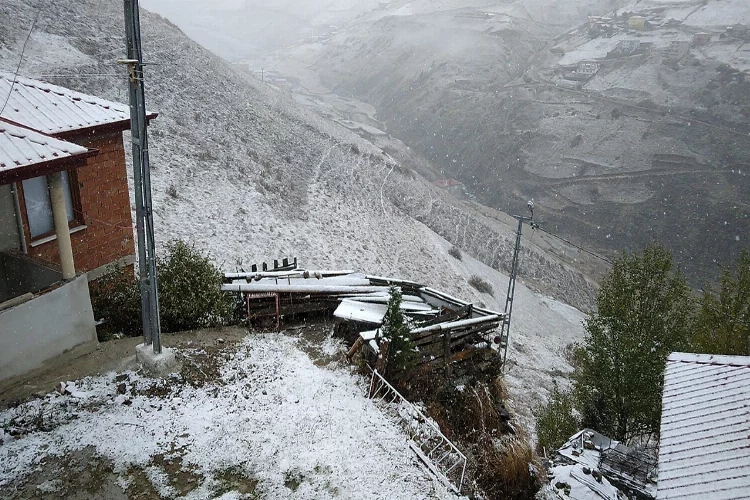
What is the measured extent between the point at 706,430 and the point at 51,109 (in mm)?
14209

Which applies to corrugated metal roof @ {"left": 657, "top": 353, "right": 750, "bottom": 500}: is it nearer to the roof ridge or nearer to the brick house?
the roof ridge

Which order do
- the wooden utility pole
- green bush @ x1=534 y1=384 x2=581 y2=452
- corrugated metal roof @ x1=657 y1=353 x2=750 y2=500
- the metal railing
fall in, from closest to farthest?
corrugated metal roof @ x1=657 y1=353 x2=750 y2=500 → the wooden utility pole → the metal railing → green bush @ x1=534 y1=384 x2=581 y2=452

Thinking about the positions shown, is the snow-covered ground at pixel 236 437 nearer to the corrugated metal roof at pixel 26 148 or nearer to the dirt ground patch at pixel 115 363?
the dirt ground patch at pixel 115 363

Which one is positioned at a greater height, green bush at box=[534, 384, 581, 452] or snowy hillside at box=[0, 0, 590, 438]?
snowy hillside at box=[0, 0, 590, 438]

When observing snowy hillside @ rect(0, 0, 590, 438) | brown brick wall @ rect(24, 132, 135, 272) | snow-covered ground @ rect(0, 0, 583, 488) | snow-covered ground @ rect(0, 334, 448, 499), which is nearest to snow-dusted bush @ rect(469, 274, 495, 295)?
snowy hillside @ rect(0, 0, 590, 438)

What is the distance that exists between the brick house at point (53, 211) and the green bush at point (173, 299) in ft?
4.05

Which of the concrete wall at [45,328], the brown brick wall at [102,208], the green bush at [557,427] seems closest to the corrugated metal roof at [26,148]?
the concrete wall at [45,328]

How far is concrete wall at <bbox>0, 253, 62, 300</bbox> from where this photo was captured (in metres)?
10.2

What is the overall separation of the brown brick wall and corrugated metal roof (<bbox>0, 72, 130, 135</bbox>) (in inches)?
23.1

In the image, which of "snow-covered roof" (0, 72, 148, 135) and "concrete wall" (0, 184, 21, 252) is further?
"snow-covered roof" (0, 72, 148, 135)

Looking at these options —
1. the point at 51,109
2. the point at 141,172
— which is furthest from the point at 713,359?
the point at 51,109

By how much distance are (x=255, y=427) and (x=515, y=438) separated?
5740mm

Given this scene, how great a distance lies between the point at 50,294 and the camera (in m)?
9.51

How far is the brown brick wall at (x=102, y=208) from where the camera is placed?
1278 centimetres
